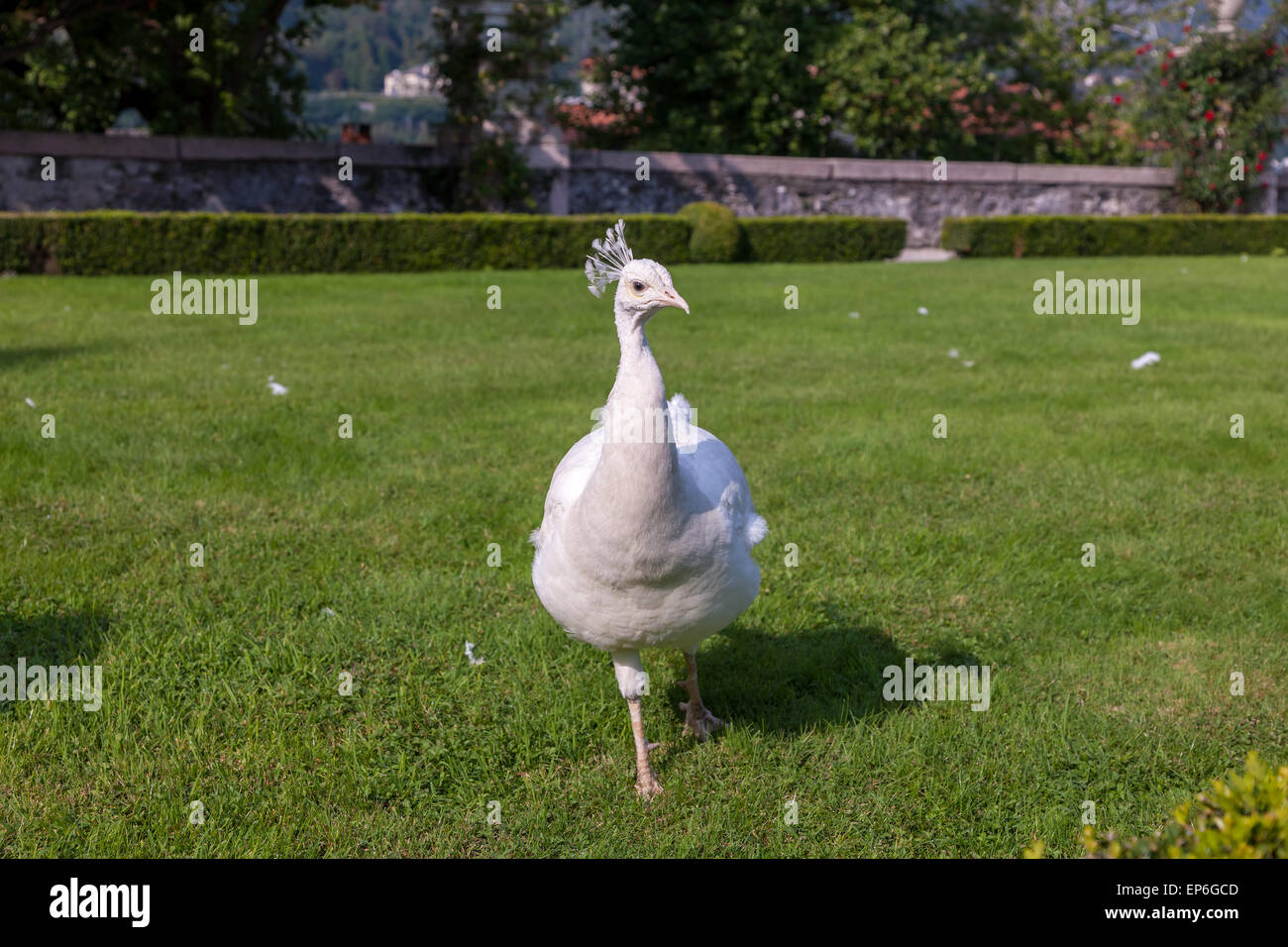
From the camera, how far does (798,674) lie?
14.5 feet

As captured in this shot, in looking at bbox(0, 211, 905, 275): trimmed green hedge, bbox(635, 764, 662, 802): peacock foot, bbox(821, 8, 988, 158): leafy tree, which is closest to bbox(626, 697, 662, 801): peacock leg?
bbox(635, 764, 662, 802): peacock foot

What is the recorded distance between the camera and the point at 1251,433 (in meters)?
7.72

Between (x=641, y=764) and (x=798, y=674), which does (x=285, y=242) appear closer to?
(x=798, y=674)

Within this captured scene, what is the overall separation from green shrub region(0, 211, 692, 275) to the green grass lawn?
27.7 feet

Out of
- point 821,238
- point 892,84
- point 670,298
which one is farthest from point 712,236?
point 670,298

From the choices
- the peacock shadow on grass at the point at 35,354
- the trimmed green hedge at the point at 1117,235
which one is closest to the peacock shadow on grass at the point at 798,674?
the peacock shadow on grass at the point at 35,354

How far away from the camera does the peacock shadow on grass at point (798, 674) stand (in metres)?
4.12

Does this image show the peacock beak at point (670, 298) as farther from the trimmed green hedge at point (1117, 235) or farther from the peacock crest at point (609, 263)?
the trimmed green hedge at point (1117, 235)

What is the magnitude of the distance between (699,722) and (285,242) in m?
16.3

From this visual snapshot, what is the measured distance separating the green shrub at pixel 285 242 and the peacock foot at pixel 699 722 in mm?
12828

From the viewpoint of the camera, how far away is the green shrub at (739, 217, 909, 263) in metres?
22.5

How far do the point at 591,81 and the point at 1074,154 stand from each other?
14516 millimetres

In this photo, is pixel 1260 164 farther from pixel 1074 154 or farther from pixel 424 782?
pixel 424 782

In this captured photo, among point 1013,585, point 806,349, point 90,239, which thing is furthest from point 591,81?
point 1013,585
